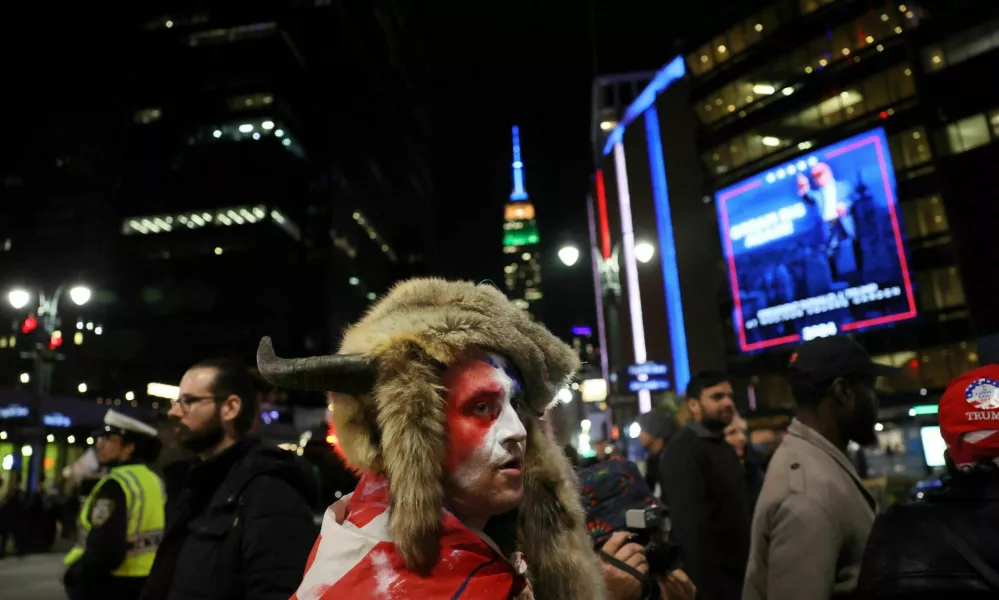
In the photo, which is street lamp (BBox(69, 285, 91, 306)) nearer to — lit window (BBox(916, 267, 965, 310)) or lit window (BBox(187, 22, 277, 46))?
lit window (BBox(916, 267, 965, 310))

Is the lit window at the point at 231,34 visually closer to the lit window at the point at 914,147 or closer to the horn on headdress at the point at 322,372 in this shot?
the lit window at the point at 914,147

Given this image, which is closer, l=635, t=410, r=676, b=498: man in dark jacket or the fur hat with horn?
the fur hat with horn

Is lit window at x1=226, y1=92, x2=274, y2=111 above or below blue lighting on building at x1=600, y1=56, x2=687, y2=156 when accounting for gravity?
above

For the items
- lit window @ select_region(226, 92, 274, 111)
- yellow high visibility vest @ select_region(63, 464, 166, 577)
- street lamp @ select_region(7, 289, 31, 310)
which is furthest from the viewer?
lit window @ select_region(226, 92, 274, 111)

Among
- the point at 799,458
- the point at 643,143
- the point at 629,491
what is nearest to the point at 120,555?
the point at 629,491

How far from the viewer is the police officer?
4055 millimetres

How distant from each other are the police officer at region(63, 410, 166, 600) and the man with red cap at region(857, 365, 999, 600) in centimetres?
435

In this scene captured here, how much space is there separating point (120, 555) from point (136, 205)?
6144 cm

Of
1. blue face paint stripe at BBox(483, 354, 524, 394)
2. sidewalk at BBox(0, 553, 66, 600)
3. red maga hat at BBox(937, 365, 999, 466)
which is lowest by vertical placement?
sidewalk at BBox(0, 553, 66, 600)

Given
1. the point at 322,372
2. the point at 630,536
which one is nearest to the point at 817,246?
the point at 630,536

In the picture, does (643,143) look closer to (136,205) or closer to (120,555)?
(136,205)

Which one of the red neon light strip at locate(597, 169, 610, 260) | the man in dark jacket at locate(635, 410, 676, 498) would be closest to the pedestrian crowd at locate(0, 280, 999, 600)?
the man in dark jacket at locate(635, 410, 676, 498)

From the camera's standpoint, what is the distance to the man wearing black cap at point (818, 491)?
2.72 meters

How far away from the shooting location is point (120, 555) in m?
4.09
